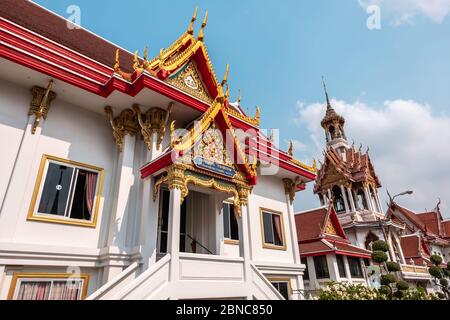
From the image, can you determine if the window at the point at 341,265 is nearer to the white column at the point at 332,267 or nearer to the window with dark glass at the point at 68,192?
the white column at the point at 332,267

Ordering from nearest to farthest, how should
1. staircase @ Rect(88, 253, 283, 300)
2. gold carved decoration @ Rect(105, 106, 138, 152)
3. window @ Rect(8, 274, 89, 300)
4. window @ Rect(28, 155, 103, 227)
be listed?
staircase @ Rect(88, 253, 283, 300), window @ Rect(8, 274, 89, 300), window @ Rect(28, 155, 103, 227), gold carved decoration @ Rect(105, 106, 138, 152)

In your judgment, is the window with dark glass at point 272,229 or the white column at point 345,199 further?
the white column at point 345,199

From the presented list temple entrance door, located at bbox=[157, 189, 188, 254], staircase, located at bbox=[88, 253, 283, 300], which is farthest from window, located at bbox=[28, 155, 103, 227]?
staircase, located at bbox=[88, 253, 283, 300]

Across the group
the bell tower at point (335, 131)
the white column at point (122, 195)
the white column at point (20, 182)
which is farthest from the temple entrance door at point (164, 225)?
the bell tower at point (335, 131)

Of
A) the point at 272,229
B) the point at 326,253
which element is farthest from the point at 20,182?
the point at 326,253

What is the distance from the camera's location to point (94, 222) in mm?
6691

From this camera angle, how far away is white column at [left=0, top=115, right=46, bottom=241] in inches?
219

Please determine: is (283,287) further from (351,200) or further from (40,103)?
(351,200)

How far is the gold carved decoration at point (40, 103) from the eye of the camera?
6.57 meters

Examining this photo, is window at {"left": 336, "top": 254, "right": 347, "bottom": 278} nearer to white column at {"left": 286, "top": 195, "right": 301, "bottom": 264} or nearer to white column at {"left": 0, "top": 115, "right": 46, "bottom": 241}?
white column at {"left": 286, "top": 195, "right": 301, "bottom": 264}

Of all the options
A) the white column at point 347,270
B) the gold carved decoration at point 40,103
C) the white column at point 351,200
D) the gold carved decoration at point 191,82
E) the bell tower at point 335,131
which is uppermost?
the bell tower at point 335,131

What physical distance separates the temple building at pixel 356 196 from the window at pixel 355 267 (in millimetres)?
9257

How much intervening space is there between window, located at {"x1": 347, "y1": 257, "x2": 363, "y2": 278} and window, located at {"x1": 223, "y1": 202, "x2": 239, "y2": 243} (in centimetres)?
1230

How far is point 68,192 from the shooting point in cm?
665
